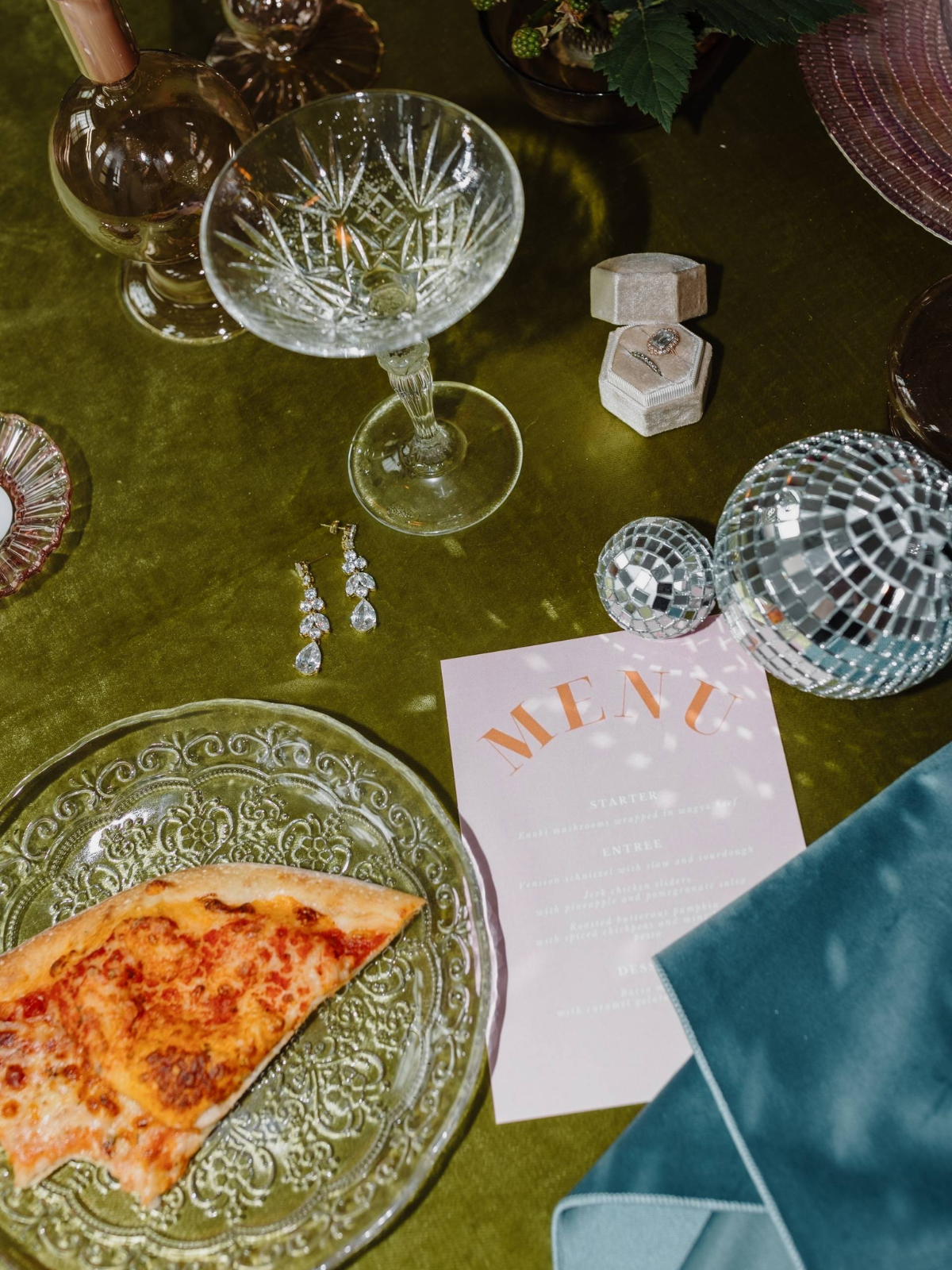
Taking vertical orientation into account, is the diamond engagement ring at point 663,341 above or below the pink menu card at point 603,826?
above

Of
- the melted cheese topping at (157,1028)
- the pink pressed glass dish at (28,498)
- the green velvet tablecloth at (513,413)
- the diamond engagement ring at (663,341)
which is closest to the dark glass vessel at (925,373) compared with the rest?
the green velvet tablecloth at (513,413)

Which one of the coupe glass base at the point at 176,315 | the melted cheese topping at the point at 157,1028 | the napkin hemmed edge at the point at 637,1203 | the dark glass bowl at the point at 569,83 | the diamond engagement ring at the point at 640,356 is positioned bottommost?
the napkin hemmed edge at the point at 637,1203

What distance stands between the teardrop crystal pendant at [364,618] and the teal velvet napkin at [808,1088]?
28cm

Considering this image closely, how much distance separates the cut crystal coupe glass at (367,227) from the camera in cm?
51

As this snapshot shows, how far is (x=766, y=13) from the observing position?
0.62m

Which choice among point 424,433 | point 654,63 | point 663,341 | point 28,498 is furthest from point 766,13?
point 28,498

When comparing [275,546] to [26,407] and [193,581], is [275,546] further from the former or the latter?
[26,407]

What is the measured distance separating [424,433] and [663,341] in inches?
6.8

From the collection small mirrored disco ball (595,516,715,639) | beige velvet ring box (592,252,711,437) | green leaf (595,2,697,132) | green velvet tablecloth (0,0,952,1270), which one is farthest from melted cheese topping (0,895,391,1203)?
green leaf (595,2,697,132)

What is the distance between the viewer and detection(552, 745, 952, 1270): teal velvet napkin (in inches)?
19.2

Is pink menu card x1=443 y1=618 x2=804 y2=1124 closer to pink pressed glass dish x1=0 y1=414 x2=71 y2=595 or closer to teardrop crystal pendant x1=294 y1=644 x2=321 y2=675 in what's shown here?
teardrop crystal pendant x1=294 y1=644 x2=321 y2=675

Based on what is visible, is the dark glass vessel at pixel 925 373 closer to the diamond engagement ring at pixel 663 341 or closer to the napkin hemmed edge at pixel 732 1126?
the diamond engagement ring at pixel 663 341

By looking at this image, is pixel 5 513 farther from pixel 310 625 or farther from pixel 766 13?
pixel 766 13

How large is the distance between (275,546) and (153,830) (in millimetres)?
208
